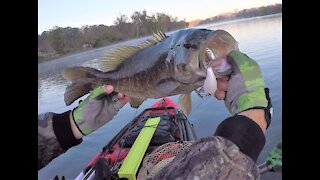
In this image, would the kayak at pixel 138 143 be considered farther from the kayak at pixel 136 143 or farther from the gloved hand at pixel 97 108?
the gloved hand at pixel 97 108

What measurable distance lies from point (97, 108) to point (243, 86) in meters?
1.30

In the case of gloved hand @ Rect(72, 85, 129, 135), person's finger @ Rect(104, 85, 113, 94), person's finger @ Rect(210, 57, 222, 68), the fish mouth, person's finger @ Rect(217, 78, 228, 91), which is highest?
the fish mouth

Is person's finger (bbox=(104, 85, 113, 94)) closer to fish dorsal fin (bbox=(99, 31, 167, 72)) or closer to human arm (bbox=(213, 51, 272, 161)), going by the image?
fish dorsal fin (bbox=(99, 31, 167, 72))

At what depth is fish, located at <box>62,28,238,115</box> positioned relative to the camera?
2.13 meters

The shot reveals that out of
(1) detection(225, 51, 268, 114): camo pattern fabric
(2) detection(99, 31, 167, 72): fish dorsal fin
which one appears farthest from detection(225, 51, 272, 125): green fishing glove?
(2) detection(99, 31, 167, 72): fish dorsal fin

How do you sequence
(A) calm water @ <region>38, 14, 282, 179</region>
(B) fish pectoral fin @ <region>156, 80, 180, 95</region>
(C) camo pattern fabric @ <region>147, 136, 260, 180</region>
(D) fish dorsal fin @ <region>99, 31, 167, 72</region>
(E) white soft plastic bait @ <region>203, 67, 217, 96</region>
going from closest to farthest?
1. (C) camo pattern fabric @ <region>147, 136, 260, 180</region>
2. (E) white soft plastic bait @ <region>203, 67, 217, 96</region>
3. (B) fish pectoral fin @ <region>156, 80, 180, 95</region>
4. (D) fish dorsal fin @ <region>99, 31, 167, 72</region>
5. (A) calm water @ <region>38, 14, 282, 179</region>

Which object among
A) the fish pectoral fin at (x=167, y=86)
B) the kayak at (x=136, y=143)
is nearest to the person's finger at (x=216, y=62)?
the fish pectoral fin at (x=167, y=86)

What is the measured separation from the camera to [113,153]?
197 inches

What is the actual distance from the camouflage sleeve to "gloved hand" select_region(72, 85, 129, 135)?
0.31 ft

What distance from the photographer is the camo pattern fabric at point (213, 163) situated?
4.58ft

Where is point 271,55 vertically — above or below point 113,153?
above
